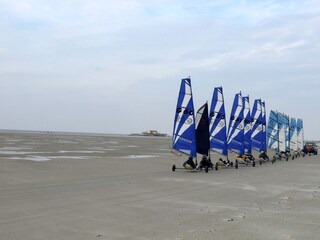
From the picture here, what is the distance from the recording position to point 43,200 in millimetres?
9992

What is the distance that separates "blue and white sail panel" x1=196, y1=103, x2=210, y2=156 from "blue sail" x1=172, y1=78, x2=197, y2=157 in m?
0.97

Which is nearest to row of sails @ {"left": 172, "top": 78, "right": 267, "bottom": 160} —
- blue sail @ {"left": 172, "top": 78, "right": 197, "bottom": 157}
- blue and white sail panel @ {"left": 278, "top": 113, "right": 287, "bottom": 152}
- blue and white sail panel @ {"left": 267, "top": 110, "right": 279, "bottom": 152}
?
blue sail @ {"left": 172, "top": 78, "right": 197, "bottom": 157}

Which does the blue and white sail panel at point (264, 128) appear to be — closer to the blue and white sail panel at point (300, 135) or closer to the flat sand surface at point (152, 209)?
the blue and white sail panel at point (300, 135)

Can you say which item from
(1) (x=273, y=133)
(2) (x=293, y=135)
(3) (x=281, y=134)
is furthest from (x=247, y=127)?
(2) (x=293, y=135)

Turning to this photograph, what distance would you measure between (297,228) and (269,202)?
11.1ft

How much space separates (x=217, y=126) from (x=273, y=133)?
14.5 meters

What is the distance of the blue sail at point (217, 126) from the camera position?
2523 cm

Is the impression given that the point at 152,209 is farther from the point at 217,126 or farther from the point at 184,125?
the point at 217,126

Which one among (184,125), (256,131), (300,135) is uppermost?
(300,135)

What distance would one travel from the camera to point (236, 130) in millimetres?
28797

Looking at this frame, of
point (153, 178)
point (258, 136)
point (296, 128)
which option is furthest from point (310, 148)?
point (153, 178)

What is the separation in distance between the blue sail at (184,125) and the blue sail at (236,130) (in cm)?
804

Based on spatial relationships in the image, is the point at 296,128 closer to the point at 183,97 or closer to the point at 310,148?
the point at 310,148

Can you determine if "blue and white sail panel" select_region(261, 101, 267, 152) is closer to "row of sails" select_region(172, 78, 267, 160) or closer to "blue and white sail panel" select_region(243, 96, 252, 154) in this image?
"row of sails" select_region(172, 78, 267, 160)
